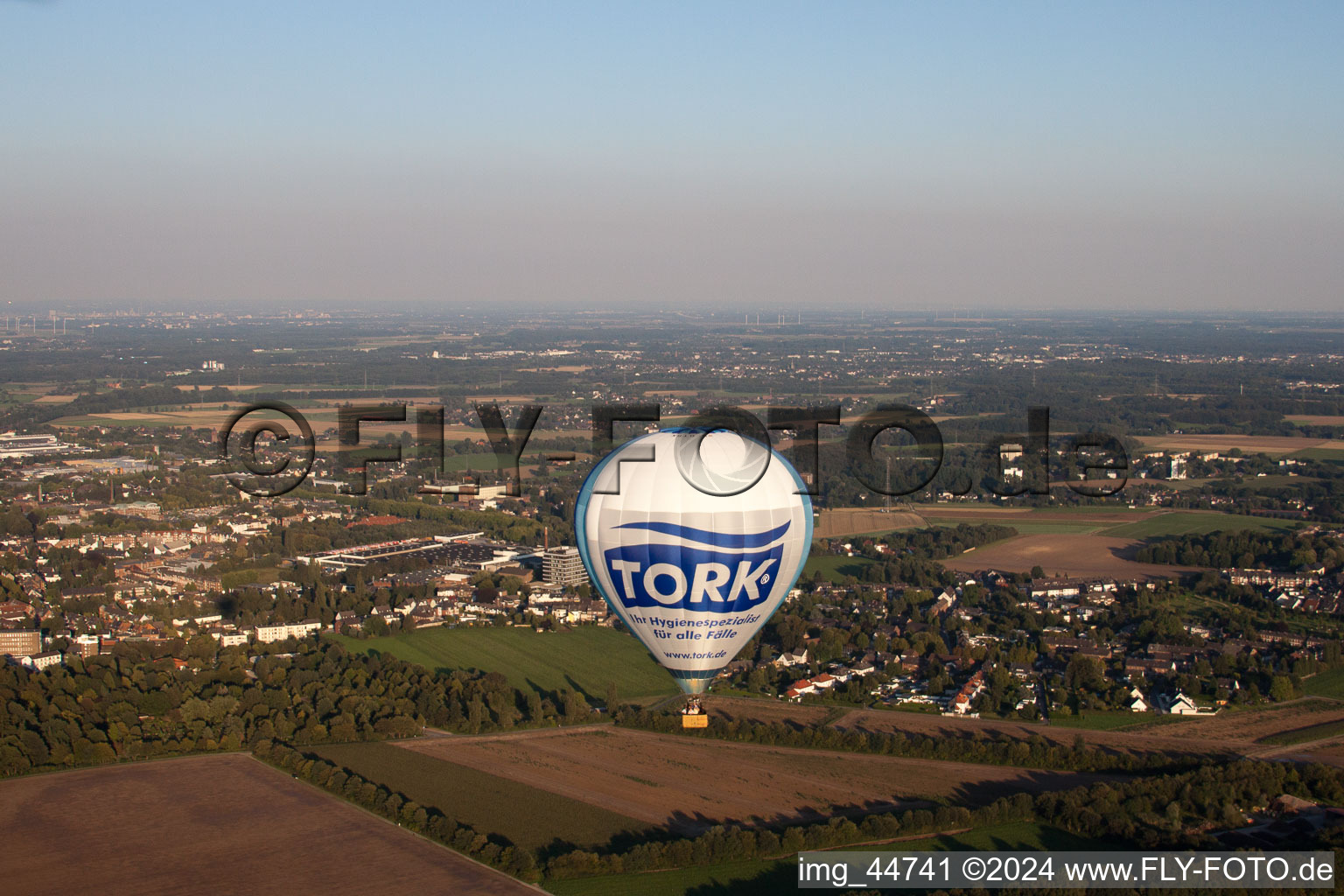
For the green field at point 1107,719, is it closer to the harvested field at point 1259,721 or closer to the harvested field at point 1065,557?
the harvested field at point 1259,721

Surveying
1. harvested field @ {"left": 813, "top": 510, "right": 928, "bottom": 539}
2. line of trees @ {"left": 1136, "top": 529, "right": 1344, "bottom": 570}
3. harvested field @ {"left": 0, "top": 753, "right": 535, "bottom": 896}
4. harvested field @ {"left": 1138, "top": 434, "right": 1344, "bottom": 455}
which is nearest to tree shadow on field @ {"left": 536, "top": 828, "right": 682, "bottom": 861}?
harvested field @ {"left": 0, "top": 753, "right": 535, "bottom": 896}

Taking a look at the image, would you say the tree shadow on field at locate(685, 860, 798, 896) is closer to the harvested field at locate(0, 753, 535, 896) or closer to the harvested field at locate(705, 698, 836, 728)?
the harvested field at locate(0, 753, 535, 896)

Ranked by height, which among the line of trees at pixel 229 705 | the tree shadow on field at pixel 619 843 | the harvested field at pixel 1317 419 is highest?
the harvested field at pixel 1317 419

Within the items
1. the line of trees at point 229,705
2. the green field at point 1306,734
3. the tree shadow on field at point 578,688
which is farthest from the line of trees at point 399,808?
the green field at point 1306,734

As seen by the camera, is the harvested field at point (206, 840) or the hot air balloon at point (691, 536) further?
the harvested field at point (206, 840)

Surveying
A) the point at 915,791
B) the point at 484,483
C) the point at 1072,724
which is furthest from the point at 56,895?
the point at 484,483

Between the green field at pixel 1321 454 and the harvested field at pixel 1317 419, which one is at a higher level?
the harvested field at pixel 1317 419
